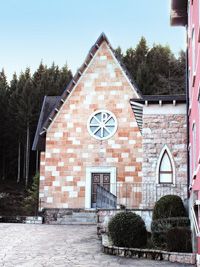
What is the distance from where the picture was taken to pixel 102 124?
80.3 ft

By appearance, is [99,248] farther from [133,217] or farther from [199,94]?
[199,94]

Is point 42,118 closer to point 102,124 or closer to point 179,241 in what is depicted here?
point 102,124

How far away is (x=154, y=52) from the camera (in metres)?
63.1

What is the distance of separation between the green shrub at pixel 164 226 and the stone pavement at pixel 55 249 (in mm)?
1647

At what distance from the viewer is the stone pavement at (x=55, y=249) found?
36.1 feet

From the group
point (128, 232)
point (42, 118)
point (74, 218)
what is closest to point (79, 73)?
point (42, 118)

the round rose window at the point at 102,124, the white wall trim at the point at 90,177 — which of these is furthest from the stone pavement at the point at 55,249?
the round rose window at the point at 102,124

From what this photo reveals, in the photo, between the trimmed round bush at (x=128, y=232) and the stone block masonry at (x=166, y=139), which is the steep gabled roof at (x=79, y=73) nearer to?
the stone block masonry at (x=166, y=139)

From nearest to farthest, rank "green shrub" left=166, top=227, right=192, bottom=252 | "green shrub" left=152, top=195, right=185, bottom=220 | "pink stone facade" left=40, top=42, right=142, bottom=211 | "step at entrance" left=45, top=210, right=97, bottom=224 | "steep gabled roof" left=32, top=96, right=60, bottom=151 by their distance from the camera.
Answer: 1. "green shrub" left=166, top=227, right=192, bottom=252
2. "green shrub" left=152, top=195, right=185, bottom=220
3. "step at entrance" left=45, top=210, right=97, bottom=224
4. "pink stone facade" left=40, top=42, right=142, bottom=211
5. "steep gabled roof" left=32, top=96, right=60, bottom=151

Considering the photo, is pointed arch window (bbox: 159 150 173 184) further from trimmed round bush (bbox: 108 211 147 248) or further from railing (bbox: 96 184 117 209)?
trimmed round bush (bbox: 108 211 147 248)

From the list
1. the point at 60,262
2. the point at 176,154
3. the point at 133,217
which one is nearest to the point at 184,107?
the point at 176,154

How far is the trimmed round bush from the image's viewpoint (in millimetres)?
12766

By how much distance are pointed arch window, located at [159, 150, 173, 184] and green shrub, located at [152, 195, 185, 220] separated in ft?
10.8

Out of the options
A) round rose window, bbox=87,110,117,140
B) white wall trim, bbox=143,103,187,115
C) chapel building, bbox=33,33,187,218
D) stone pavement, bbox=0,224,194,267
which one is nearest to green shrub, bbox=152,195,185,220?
stone pavement, bbox=0,224,194,267
